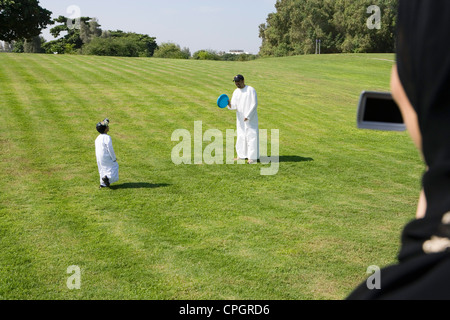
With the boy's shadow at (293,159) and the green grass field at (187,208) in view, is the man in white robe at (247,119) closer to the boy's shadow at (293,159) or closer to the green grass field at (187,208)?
the green grass field at (187,208)

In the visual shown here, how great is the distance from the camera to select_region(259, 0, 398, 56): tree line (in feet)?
232

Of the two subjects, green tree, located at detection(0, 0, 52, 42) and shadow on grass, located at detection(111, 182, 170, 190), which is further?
green tree, located at detection(0, 0, 52, 42)

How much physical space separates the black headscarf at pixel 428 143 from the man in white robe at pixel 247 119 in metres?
12.4

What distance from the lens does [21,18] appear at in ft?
139

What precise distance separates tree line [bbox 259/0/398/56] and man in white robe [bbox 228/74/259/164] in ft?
190

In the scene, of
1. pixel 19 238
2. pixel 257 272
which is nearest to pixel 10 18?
pixel 19 238

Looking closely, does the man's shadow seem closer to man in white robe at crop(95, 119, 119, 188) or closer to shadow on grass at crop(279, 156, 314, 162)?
shadow on grass at crop(279, 156, 314, 162)

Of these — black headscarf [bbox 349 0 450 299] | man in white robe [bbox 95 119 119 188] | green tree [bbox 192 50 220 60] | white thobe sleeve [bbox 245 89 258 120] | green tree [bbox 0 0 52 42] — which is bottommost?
man in white robe [bbox 95 119 119 188]

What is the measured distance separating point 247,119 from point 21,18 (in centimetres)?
3644

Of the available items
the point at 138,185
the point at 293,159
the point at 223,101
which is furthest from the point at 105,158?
the point at 293,159

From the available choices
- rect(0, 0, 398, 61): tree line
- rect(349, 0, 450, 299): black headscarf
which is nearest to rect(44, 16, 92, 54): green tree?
rect(0, 0, 398, 61): tree line

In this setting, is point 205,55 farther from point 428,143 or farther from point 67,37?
point 428,143

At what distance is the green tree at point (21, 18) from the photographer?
41.1 m
